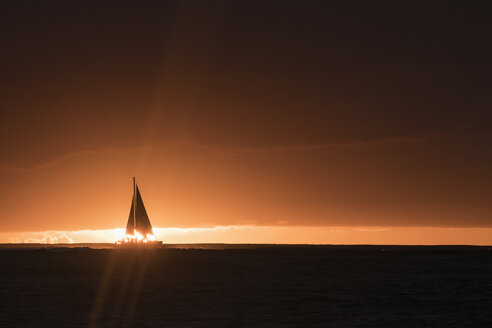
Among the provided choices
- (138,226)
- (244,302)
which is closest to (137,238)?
(138,226)

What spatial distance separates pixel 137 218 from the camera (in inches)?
7530

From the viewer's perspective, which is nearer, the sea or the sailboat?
the sea

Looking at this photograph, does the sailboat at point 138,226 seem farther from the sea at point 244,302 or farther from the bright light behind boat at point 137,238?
the sea at point 244,302

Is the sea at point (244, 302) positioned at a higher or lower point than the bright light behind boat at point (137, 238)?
lower

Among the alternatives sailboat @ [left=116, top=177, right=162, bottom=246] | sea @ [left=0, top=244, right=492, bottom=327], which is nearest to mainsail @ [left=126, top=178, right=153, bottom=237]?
sailboat @ [left=116, top=177, right=162, bottom=246]

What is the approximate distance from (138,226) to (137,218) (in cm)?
237

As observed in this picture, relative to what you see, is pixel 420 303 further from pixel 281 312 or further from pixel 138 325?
pixel 138 325

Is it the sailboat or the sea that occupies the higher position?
the sailboat

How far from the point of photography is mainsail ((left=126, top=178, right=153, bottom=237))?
624ft

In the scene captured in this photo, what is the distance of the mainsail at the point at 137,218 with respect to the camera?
190125 mm

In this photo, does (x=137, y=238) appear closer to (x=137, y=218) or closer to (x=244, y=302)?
(x=137, y=218)

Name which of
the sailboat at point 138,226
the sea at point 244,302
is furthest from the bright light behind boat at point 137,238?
the sea at point 244,302

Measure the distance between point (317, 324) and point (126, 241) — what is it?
14498cm

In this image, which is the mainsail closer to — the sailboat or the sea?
the sailboat
